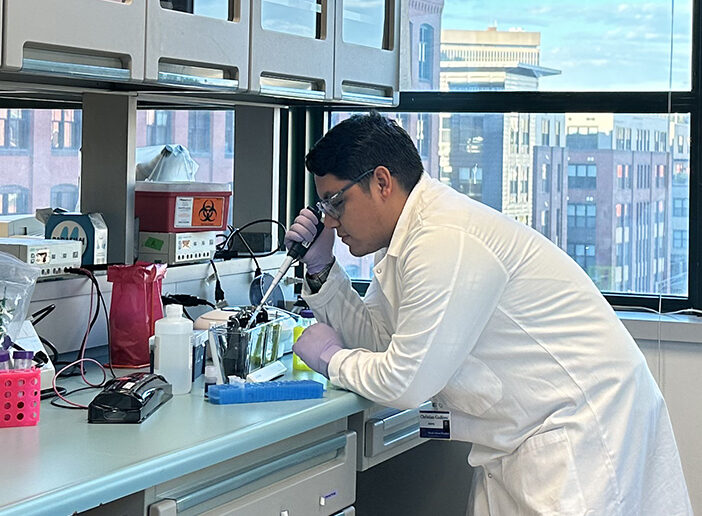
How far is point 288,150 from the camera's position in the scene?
3.22 m

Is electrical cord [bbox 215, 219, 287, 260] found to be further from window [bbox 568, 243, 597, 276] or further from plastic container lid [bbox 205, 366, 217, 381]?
window [bbox 568, 243, 597, 276]

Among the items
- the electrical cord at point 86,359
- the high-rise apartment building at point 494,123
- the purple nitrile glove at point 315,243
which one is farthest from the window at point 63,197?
the high-rise apartment building at point 494,123

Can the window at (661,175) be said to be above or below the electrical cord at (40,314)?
above

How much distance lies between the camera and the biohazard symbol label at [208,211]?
2.51 meters

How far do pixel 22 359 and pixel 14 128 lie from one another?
111cm

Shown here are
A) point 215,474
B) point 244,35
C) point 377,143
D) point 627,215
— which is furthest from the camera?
point 627,215

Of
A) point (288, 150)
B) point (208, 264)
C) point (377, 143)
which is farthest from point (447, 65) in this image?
point (377, 143)

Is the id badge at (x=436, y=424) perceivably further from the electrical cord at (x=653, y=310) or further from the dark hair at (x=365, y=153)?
the electrical cord at (x=653, y=310)

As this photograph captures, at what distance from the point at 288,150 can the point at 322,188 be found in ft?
4.16

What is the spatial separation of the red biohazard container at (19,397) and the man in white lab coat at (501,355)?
0.55 m

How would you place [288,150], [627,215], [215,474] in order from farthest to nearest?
[288,150]
[627,215]
[215,474]

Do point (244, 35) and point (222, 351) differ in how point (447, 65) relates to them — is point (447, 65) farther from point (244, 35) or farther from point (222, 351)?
point (222, 351)

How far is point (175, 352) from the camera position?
6.18 ft

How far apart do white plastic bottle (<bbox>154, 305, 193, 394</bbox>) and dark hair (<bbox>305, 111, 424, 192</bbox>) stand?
0.40 m
